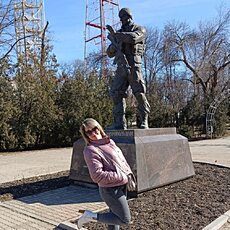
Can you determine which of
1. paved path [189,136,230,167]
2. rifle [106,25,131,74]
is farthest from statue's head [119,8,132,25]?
paved path [189,136,230,167]

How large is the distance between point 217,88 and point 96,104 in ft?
45.4

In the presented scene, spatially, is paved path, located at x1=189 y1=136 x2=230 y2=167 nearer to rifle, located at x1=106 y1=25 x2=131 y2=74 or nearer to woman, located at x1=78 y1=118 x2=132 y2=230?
rifle, located at x1=106 y1=25 x2=131 y2=74

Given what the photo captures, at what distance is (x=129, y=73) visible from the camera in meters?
7.33

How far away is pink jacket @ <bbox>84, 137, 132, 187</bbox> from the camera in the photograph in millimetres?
3229

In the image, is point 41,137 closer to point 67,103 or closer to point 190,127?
point 67,103

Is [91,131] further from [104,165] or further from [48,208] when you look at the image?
[48,208]

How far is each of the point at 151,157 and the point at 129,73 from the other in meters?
1.94

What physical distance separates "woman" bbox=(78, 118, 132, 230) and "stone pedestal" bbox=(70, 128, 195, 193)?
8.53ft

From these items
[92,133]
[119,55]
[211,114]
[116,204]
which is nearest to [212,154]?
[119,55]

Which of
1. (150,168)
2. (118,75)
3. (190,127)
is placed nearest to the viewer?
(150,168)

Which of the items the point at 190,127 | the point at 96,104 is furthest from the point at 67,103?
the point at 190,127

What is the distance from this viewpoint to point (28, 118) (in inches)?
710

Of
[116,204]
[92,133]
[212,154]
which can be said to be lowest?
[212,154]

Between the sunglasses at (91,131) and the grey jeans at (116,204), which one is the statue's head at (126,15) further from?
A: the grey jeans at (116,204)
